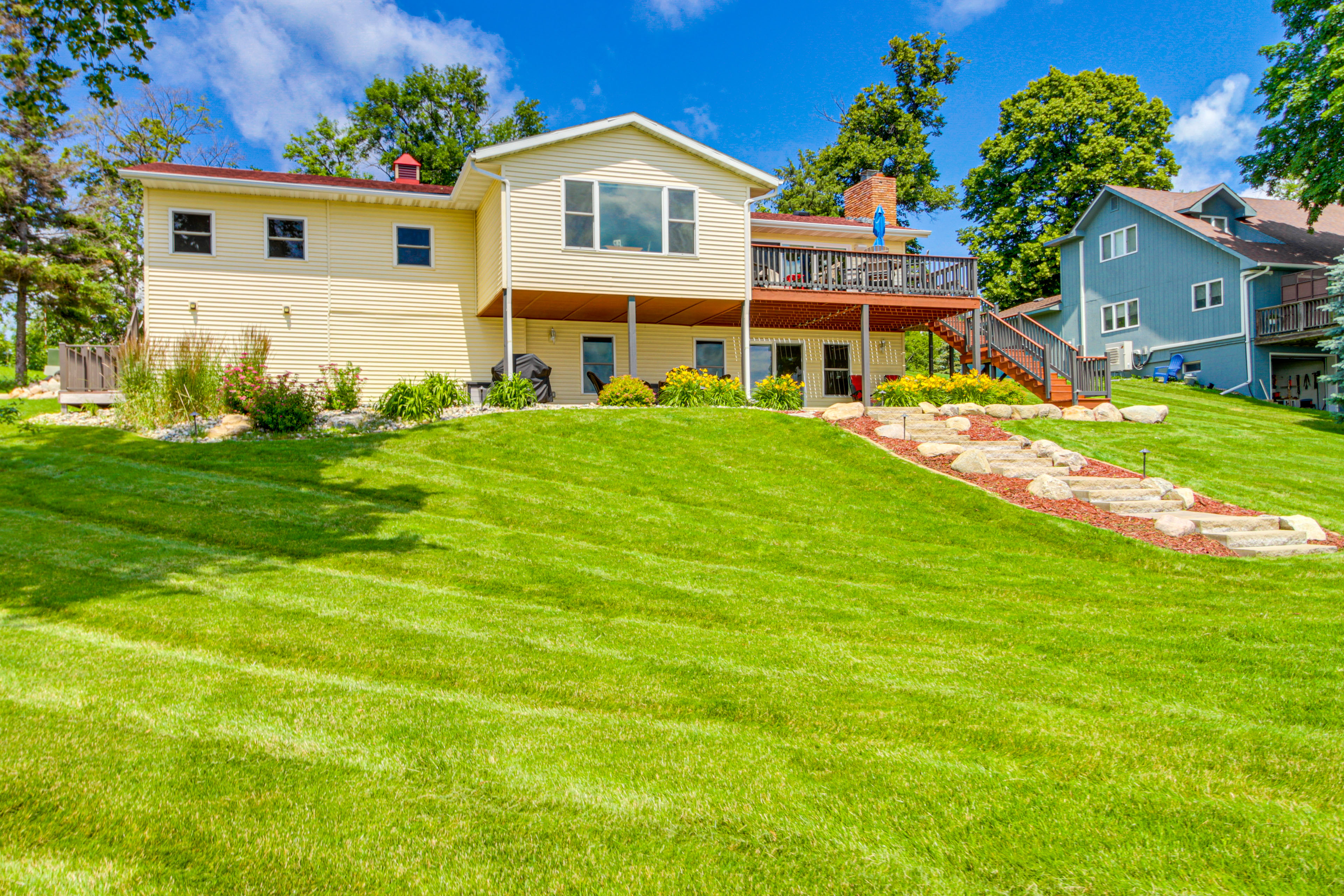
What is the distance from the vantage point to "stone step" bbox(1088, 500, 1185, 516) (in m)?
10.3

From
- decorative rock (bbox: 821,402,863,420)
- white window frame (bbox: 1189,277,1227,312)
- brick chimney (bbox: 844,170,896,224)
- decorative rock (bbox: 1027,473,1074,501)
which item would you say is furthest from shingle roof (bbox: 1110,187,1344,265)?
decorative rock (bbox: 1027,473,1074,501)

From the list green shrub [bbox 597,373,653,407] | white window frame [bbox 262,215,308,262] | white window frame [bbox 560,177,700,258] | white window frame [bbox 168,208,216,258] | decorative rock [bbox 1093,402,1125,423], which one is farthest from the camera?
white window frame [bbox 262,215,308,262]

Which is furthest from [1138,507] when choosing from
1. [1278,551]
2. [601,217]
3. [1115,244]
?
[1115,244]

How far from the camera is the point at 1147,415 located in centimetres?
1639

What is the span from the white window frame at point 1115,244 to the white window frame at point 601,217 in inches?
871

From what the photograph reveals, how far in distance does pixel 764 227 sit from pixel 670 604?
16.9 metres

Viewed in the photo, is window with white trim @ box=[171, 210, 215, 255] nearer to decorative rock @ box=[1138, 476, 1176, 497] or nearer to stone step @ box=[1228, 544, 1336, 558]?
decorative rock @ box=[1138, 476, 1176, 497]

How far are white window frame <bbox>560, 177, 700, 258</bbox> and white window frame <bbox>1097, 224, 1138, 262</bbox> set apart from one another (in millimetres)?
22129

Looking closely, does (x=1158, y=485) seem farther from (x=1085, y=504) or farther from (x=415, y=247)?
(x=415, y=247)

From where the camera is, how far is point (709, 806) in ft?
9.63

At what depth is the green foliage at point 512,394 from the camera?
14.9m

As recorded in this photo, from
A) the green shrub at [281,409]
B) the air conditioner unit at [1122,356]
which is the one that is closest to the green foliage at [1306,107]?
the air conditioner unit at [1122,356]

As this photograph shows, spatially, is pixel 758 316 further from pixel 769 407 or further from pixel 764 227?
pixel 769 407

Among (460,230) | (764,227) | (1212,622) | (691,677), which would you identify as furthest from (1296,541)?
(460,230)
